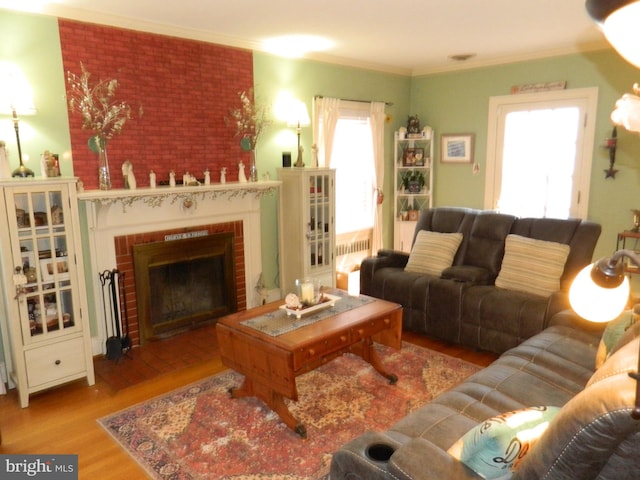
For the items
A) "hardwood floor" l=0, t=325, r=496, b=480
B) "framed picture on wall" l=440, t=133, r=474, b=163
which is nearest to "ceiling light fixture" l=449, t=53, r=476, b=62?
"framed picture on wall" l=440, t=133, r=474, b=163

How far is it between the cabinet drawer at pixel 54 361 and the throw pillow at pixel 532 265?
3215mm

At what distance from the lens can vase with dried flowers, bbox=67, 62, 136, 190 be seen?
3445mm

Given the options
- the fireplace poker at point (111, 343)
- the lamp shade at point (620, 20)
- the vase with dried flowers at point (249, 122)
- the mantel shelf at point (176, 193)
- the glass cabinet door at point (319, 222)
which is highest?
the vase with dried flowers at point (249, 122)

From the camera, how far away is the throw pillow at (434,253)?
422cm

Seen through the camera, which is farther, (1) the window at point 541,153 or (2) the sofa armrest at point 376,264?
(1) the window at point 541,153

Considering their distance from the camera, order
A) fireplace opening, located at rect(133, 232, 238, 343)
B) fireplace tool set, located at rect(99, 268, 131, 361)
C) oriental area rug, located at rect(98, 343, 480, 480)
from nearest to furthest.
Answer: oriental area rug, located at rect(98, 343, 480, 480) → fireplace tool set, located at rect(99, 268, 131, 361) → fireplace opening, located at rect(133, 232, 238, 343)

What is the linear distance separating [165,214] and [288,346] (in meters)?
1.99

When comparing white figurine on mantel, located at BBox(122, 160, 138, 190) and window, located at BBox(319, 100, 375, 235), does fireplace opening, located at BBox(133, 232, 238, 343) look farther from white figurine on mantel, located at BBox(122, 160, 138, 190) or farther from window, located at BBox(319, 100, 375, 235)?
window, located at BBox(319, 100, 375, 235)

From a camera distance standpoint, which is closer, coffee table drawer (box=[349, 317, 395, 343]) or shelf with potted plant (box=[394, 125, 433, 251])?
coffee table drawer (box=[349, 317, 395, 343])

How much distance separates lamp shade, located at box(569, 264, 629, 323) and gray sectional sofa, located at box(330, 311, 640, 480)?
140mm

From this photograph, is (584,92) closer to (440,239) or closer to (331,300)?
(440,239)

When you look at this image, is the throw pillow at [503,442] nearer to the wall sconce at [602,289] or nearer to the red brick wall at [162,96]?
the wall sconce at [602,289]

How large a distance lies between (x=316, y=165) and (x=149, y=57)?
1.91 metres

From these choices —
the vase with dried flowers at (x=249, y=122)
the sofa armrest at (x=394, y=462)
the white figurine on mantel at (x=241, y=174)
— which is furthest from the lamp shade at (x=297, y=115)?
the sofa armrest at (x=394, y=462)
